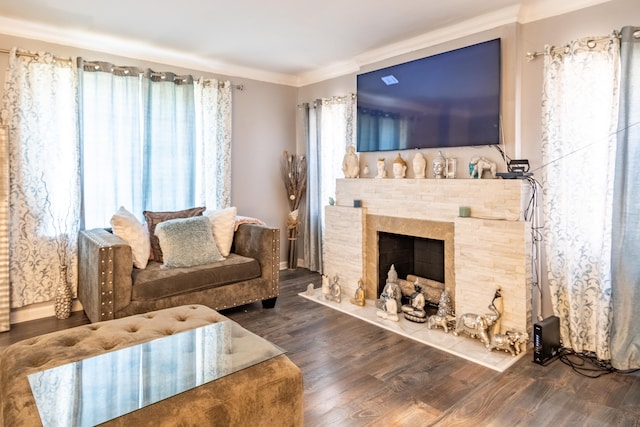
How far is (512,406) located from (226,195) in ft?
10.8

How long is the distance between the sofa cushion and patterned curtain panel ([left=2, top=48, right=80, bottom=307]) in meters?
0.86

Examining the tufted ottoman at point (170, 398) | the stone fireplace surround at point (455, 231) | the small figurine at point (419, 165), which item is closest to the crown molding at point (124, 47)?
the stone fireplace surround at point (455, 231)

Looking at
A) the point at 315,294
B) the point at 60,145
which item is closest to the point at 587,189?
the point at 315,294

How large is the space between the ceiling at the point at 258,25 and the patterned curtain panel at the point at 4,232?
38.1 inches

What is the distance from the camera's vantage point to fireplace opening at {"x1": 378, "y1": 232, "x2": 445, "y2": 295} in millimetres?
3748

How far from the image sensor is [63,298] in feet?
11.1

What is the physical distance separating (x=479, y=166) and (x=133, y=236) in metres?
2.77

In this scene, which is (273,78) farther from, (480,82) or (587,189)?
(587,189)

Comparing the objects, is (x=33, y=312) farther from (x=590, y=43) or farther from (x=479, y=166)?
(x=590, y=43)

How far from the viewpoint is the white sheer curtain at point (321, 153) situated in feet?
14.5

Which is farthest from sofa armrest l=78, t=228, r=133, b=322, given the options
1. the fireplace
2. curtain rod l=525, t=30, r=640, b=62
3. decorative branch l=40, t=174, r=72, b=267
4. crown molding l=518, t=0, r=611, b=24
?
crown molding l=518, t=0, r=611, b=24

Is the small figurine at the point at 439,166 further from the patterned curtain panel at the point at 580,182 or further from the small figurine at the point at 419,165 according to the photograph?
the patterned curtain panel at the point at 580,182

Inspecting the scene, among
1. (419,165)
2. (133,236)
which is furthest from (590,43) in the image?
(133,236)

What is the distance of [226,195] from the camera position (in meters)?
4.39
